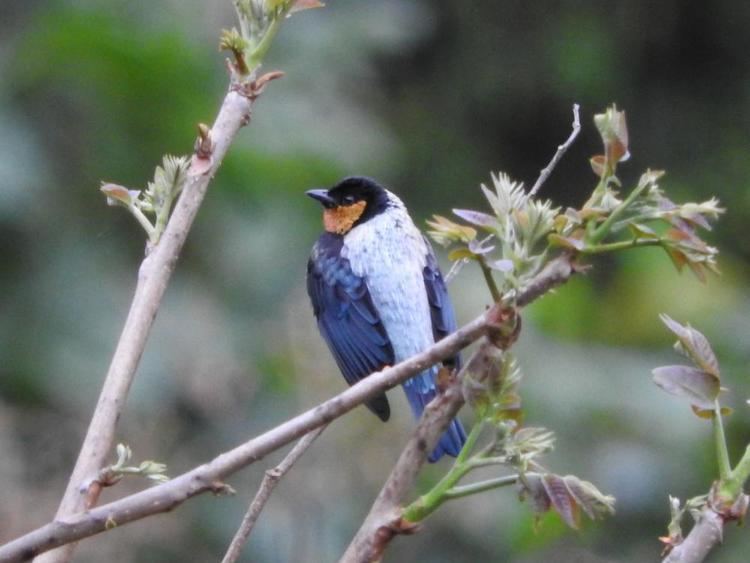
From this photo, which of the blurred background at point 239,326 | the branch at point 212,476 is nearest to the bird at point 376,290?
Answer: the blurred background at point 239,326

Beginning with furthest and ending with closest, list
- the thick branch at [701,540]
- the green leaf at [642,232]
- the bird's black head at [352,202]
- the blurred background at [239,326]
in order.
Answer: the blurred background at [239,326]
the bird's black head at [352,202]
the green leaf at [642,232]
the thick branch at [701,540]

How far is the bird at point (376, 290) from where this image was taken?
2615mm

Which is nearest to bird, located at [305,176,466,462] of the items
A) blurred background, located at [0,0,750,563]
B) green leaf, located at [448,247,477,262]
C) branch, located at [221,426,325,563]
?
blurred background, located at [0,0,750,563]

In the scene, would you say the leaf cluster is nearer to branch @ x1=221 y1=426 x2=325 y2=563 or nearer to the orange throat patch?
branch @ x1=221 y1=426 x2=325 y2=563

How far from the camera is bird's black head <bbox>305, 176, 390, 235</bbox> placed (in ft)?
9.53

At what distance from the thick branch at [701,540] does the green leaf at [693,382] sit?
0.11 meters

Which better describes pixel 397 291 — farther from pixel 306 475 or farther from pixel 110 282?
pixel 110 282

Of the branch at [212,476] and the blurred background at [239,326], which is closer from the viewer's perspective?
the branch at [212,476]

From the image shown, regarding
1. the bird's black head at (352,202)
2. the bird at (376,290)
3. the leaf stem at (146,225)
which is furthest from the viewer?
the bird's black head at (352,202)

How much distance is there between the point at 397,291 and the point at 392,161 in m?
3.76

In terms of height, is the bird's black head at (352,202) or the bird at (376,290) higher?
the bird's black head at (352,202)

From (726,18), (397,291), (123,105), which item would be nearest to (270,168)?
(123,105)

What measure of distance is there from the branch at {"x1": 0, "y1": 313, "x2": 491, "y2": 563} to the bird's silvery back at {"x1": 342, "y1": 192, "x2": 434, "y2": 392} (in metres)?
1.37

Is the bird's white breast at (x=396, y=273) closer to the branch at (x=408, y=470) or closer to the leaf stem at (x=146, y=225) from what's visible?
the leaf stem at (x=146, y=225)
